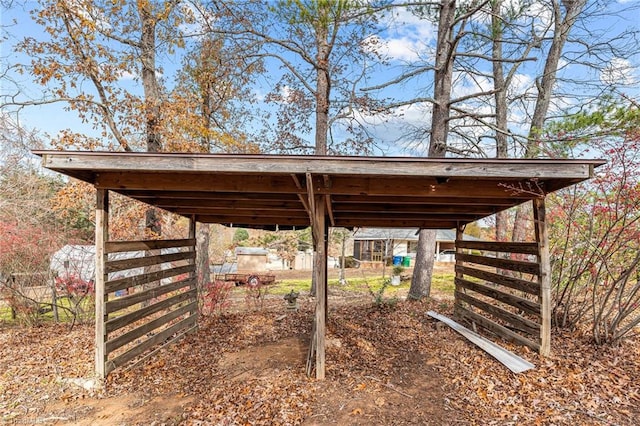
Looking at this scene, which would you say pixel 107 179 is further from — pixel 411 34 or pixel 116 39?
pixel 411 34

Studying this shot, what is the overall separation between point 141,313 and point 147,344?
1.49ft

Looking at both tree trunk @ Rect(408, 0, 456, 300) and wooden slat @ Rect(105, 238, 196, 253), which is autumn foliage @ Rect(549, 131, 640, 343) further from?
wooden slat @ Rect(105, 238, 196, 253)

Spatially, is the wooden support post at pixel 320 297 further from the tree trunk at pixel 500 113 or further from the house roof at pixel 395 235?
the house roof at pixel 395 235

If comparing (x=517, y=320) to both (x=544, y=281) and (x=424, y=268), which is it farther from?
(x=424, y=268)

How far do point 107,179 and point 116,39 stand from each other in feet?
18.9

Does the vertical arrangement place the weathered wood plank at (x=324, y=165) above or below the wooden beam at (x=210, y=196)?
above

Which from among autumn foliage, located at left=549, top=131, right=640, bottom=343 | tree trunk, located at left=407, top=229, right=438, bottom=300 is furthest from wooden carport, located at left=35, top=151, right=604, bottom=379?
tree trunk, located at left=407, top=229, right=438, bottom=300

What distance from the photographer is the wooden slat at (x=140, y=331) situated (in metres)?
3.74

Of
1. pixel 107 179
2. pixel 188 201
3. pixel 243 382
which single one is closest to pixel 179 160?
pixel 107 179

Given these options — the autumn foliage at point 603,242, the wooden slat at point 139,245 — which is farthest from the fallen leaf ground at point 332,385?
the wooden slat at point 139,245

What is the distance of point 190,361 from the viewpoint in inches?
171

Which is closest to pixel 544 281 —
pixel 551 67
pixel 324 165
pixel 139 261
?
pixel 324 165

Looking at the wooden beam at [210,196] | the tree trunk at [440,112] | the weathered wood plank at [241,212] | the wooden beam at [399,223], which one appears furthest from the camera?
the tree trunk at [440,112]

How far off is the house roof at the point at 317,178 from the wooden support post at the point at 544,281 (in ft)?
1.02
